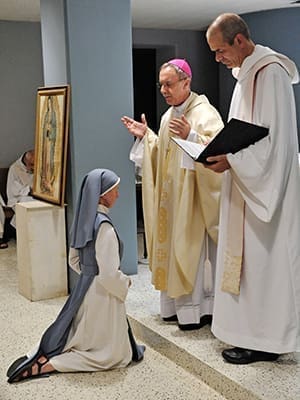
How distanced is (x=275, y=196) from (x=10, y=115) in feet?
15.7

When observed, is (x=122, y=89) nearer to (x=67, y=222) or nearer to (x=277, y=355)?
(x=67, y=222)

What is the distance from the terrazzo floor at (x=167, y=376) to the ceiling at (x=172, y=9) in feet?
11.5

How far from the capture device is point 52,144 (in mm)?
4184

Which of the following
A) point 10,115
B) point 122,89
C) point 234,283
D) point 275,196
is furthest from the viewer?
point 10,115

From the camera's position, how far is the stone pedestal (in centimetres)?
407

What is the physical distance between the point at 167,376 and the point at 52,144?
6.38ft

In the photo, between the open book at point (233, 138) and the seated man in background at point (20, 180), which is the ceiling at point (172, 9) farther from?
the open book at point (233, 138)

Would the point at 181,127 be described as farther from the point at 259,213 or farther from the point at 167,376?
the point at 167,376

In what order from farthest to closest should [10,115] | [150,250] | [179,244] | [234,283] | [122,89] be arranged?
[10,115], [122,89], [150,250], [179,244], [234,283]

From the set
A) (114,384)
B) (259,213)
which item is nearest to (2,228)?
(114,384)

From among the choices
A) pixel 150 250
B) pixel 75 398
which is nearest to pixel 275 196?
pixel 150 250

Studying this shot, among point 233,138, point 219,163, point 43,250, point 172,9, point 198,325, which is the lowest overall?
point 198,325

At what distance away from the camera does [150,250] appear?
3416mm

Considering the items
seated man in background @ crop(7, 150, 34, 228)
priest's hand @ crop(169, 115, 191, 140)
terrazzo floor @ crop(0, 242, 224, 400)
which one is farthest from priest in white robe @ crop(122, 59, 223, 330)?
seated man in background @ crop(7, 150, 34, 228)
